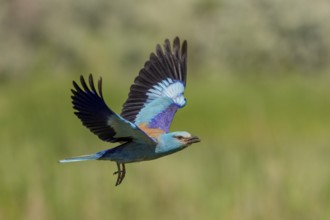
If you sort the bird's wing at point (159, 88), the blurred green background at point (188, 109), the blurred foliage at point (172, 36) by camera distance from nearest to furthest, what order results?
the bird's wing at point (159, 88), the blurred green background at point (188, 109), the blurred foliage at point (172, 36)

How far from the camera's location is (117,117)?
3635 mm

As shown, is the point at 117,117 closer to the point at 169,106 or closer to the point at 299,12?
the point at 169,106

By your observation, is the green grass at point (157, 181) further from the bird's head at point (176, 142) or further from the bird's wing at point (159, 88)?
the bird's head at point (176, 142)

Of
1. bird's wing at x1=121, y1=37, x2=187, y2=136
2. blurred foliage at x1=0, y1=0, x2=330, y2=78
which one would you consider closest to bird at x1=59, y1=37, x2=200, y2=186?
bird's wing at x1=121, y1=37, x2=187, y2=136

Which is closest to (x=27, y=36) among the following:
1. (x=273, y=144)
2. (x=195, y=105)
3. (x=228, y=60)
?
(x=228, y=60)

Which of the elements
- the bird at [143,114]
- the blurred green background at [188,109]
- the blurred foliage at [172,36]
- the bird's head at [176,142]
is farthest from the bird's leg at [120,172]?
the blurred foliage at [172,36]

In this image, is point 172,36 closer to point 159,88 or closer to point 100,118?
point 159,88

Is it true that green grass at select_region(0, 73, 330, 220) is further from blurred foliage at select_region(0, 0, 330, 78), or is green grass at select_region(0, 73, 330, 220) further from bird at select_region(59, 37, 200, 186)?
blurred foliage at select_region(0, 0, 330, 78)

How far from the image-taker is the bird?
365 centimetres

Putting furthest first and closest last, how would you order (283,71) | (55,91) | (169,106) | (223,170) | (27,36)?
(27,36) → (283,71) → (55,91) → (223,170) → (169,106)

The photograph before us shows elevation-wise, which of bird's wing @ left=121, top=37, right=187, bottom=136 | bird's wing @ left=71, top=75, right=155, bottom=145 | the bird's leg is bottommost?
the bird's leg

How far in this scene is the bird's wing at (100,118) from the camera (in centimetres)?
366

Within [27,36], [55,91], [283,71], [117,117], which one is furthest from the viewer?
[27,36]

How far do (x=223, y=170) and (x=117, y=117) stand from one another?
15.7 ft
